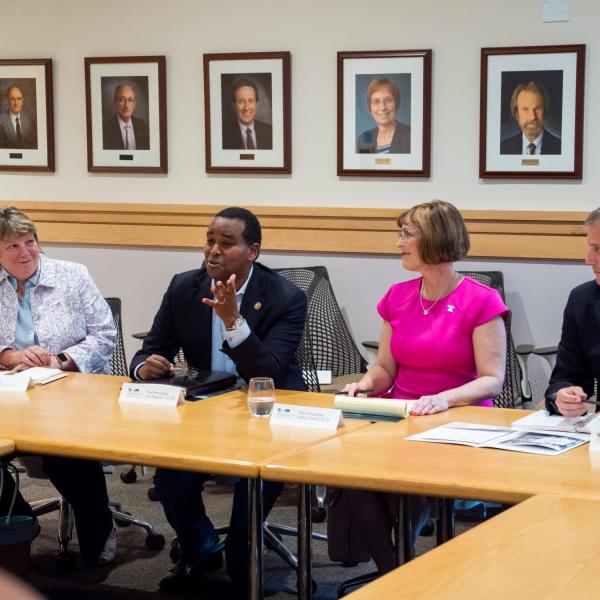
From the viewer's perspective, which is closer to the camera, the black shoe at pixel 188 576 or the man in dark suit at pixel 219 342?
the man in dark suit at pixel 219 342

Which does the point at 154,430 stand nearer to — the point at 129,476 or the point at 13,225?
the point at 13,225

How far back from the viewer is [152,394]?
360 cm

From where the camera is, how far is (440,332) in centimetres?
374

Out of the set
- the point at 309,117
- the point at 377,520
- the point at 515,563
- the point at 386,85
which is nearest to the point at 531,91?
the point at 386,85

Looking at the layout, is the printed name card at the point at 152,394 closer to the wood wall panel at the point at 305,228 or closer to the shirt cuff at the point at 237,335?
the shirt cuff at the point at 237,335

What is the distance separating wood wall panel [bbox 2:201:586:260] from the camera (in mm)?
5352

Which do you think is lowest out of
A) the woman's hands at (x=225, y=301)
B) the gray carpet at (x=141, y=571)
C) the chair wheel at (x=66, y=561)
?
the gray carpet at (x=141, y=571)

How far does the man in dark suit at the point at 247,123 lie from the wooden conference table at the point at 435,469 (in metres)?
3.10

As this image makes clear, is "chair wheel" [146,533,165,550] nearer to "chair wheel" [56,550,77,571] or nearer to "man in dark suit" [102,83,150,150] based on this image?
"chair wheel" [56,550,77,571]

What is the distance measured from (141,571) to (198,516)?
45 centimetres

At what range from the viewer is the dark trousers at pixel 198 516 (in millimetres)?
3754

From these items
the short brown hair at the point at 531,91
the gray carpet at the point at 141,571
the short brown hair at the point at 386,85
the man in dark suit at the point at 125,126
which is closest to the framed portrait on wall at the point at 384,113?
the short brown hair at the point at 386,85

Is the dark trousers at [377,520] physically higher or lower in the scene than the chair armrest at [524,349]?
lower

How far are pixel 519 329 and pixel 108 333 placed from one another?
2229 mm
